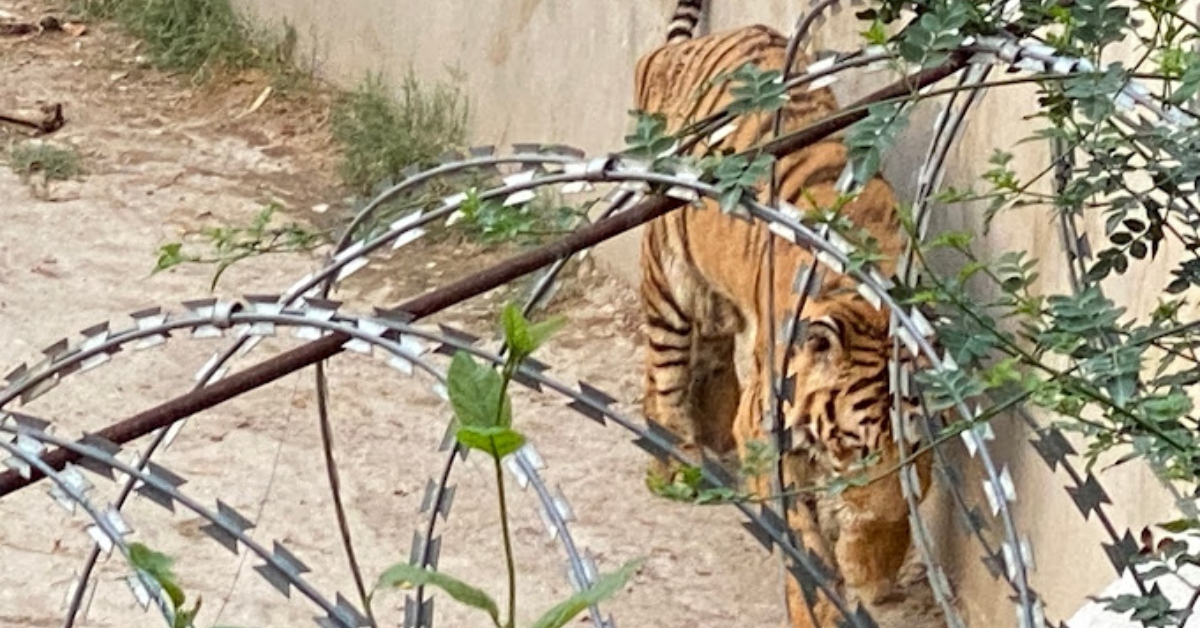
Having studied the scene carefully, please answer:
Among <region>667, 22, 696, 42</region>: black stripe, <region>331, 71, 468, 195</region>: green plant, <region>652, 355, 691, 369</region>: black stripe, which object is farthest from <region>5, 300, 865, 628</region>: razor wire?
<region>331, 71, 468, 195</region>: green plant

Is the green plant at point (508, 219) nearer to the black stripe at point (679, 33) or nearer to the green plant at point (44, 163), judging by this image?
the black stripe at point (679, 33)

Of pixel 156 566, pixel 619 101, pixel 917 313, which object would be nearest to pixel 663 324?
pixel 619 101

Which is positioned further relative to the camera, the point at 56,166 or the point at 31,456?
the point at 56,166

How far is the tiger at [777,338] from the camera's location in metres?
3.52

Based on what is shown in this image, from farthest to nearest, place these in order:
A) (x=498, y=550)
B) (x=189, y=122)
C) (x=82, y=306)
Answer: (x=189, y=122)
(x=82, y=306)
(x=498, y=550)

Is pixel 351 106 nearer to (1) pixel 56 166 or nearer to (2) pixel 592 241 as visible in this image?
(1) pixel 56 166

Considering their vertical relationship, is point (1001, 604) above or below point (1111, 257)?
above

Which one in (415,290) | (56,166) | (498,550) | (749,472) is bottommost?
(749,472)

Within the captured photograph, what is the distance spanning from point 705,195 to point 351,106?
5017 mm

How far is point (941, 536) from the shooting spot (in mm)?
3875

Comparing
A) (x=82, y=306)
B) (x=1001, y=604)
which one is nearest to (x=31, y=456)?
(x=1001, y=604)

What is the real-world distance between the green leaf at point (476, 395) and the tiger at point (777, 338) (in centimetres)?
204

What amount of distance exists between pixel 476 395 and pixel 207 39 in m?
6.31

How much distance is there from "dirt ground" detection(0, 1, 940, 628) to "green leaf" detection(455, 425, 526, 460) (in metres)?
2.56
